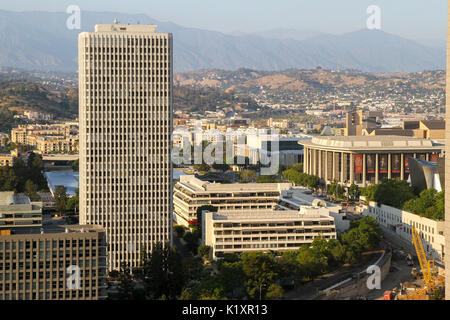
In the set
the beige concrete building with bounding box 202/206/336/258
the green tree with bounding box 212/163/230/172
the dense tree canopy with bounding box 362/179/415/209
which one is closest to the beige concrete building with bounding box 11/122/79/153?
the green tree with bounding box 212/163/230/172

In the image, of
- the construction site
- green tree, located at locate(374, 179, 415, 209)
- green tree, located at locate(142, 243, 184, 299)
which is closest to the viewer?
green tree, located at locate(142, 243, 184, 299)

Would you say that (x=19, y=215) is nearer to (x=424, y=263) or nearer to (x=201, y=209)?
(x=201, y=209)

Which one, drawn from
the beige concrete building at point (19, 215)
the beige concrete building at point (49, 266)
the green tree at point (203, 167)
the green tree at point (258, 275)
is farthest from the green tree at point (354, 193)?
Answer: the beige concrete building at point (49, 266)

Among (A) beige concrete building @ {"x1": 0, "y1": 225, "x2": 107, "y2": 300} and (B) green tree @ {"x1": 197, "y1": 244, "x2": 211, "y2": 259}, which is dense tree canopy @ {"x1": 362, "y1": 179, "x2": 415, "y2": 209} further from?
(A) beige concrete building @ {"x1": 0, "y1": 225, "x2": 107, "y2": 300}

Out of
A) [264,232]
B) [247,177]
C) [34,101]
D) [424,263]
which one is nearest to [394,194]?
[424,263]
